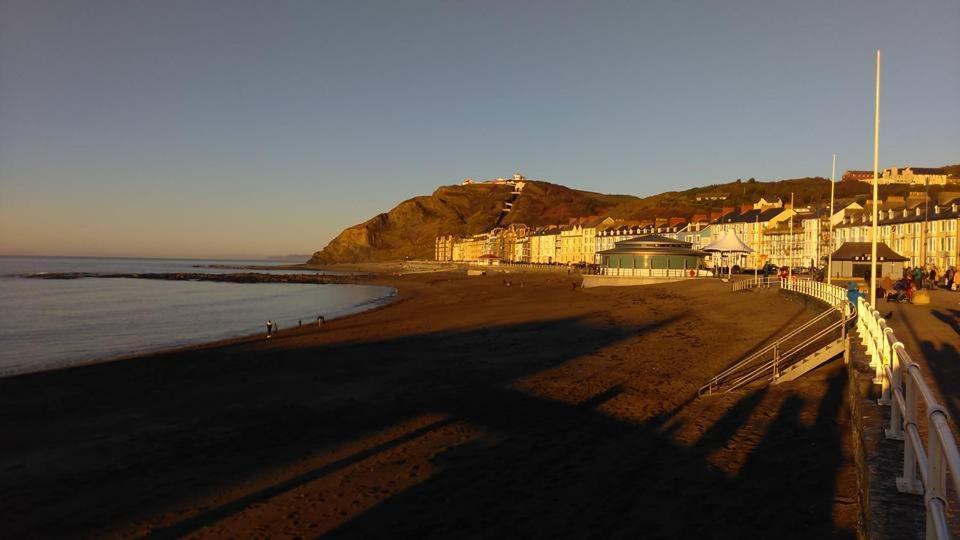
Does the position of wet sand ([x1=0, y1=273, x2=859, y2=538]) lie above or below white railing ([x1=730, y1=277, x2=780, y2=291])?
below

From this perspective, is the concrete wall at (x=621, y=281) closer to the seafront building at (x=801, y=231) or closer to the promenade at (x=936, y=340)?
the seafront building at (x=801, y=231)

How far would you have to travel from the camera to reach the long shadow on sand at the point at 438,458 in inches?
331

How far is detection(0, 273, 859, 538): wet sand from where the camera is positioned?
8.59 metres

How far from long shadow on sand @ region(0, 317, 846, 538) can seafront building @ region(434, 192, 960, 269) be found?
1163 inches

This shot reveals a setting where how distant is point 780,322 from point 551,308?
1662cm

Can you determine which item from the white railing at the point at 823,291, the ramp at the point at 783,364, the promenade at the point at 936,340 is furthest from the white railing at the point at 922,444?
the white railing at the point at 823,291

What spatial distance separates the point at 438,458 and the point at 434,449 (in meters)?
0.55

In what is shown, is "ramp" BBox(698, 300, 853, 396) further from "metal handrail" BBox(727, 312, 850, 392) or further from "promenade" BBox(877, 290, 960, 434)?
"promenade" BBox(877, 290, 960, 434)

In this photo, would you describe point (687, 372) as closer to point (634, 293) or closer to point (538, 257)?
point (634, 293)

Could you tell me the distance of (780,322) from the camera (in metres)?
25.6

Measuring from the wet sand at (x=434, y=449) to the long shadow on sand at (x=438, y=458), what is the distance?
0.05 meters

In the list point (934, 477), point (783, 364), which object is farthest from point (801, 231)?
point (934, 477)

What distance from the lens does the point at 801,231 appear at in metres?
82.5

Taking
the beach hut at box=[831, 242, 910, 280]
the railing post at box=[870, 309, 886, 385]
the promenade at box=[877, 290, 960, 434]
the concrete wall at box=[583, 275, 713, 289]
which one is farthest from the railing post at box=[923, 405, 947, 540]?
the concrete wall at box=[583, 275, 713, 289]
